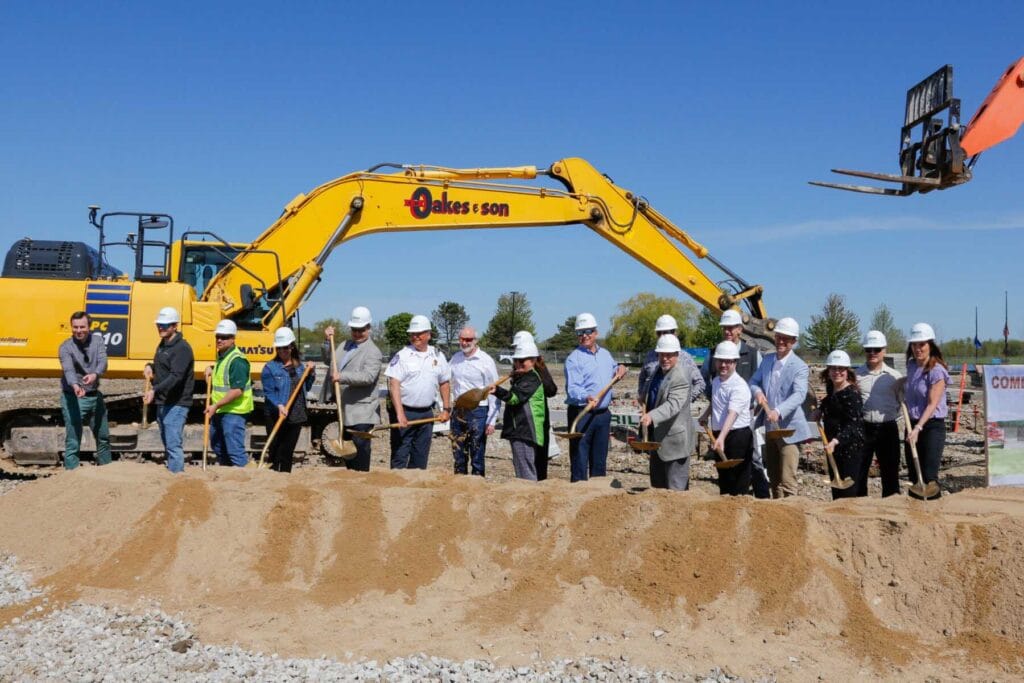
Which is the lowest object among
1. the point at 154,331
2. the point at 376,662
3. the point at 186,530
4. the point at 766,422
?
the point at 376,662

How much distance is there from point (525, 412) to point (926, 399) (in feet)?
10.7

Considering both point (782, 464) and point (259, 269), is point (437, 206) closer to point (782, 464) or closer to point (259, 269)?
point (259, 269)

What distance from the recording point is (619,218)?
497 inches

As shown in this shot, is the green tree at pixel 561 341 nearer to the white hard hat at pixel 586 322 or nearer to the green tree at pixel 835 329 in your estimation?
the green tree at pixel 835 329

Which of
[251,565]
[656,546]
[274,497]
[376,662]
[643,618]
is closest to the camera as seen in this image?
[376,662]

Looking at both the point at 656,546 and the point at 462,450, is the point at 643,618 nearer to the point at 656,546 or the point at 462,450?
the point at 656,546

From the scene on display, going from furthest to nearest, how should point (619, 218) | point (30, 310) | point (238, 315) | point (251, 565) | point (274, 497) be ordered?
point (619, 218)
point (238, 315)
point (30, 310)
point (274, 497)
point (251, 565)

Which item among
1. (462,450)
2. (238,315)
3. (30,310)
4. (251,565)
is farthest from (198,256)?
(251,565)

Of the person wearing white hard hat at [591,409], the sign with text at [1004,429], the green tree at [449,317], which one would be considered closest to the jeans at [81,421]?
the person wearing white hard hat at [591,409]

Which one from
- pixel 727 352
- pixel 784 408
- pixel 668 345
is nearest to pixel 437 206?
pixel 668 345

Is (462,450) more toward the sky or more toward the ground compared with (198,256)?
more toward the ground

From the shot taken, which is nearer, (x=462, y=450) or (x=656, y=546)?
(x=656, y=546)

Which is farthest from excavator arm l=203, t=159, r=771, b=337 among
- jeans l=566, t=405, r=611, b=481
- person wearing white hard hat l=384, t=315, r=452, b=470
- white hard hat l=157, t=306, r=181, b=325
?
jeans l=566, t=405, r=611, b=481

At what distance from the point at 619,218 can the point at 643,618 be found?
7749mm
